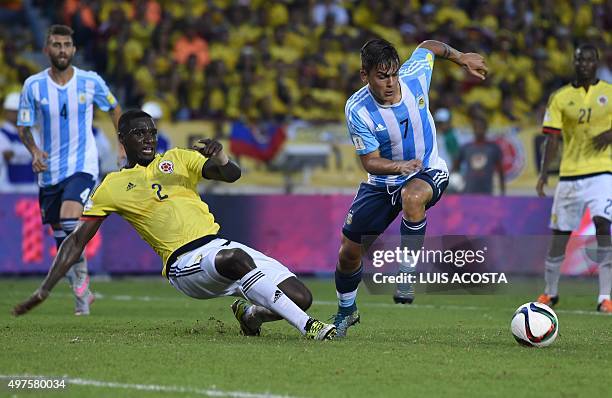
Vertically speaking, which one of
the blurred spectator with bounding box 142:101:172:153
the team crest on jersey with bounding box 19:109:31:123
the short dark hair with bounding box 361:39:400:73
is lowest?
the blurred spectator with bounding box 142:101:172:153

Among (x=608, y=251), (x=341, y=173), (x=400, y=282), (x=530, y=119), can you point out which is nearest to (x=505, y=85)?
(x=530, y=119)

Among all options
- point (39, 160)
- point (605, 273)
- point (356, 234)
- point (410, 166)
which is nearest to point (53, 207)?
point (39, 160)

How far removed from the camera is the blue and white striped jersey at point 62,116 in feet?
40.5

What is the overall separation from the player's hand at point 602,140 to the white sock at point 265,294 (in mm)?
5513

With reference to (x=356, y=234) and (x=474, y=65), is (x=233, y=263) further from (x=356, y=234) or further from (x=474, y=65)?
(x=474, y=65)

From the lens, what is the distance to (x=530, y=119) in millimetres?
21625

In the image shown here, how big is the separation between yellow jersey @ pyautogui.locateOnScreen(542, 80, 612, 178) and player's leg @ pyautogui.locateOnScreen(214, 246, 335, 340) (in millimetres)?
5329

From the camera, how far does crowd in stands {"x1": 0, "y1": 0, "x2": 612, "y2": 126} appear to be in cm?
2088

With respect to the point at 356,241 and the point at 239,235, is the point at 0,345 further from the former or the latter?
the point at 239,235

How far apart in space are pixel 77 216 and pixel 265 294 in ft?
13.2

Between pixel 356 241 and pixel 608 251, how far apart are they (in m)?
4.66

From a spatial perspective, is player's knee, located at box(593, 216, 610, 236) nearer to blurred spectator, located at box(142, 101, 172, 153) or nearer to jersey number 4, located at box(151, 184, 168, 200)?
jersey number 4, located at box(151, 184, 168, 200)

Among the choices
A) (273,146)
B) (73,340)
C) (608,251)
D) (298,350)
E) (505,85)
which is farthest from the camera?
(505,85)

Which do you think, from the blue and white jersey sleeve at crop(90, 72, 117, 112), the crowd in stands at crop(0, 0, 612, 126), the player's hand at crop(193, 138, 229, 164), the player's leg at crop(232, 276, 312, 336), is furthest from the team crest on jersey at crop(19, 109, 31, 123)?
the crowd in stands at crop(0, 0, 612, 126)
